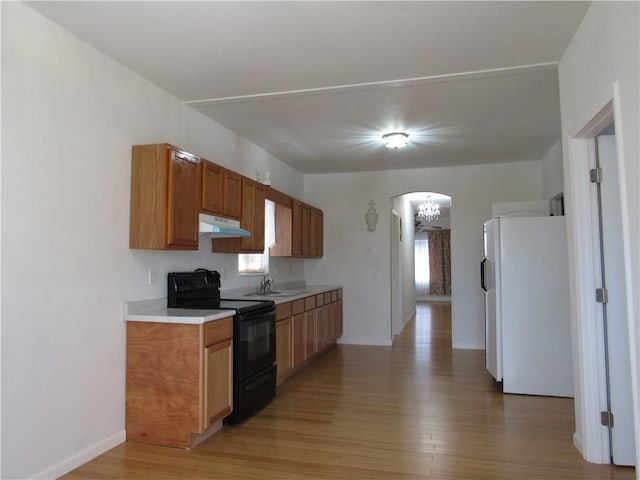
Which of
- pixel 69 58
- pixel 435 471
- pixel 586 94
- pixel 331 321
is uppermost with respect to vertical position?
pixel 69 58

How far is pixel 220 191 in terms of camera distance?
366cm

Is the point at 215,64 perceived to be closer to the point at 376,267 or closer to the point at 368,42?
the point at 368,42

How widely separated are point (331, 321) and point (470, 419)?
272 cm

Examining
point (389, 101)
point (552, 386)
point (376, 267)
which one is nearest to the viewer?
point (389, 101)

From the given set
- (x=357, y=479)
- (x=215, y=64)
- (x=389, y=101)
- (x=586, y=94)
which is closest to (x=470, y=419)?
(x=357, y=479)

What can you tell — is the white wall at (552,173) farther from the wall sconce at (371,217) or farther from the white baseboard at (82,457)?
the white baseboard at (82,457)

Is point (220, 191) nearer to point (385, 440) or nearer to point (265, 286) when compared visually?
point (265, 286)

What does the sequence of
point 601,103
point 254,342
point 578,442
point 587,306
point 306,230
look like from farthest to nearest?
point 306,230 → point 254,342 → point 578,442 → point 587,306 → point 601,103

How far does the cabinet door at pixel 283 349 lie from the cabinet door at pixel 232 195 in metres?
1.12

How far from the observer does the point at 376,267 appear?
21.4 ft

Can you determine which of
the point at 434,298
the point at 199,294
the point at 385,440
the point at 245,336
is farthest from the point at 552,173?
the point at 434,298

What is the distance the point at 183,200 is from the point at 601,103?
263 cm

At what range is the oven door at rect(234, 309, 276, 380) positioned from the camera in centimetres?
327

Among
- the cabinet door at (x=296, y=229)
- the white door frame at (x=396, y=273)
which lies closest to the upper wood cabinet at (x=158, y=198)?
the cabinet door at (x=296, y=229)
